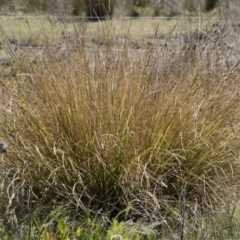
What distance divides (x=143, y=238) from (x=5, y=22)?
19.8ft

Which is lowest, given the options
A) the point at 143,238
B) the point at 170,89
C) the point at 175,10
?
the point at 175,10

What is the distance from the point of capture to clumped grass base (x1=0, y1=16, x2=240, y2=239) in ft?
10.2

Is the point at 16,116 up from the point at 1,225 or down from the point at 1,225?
up

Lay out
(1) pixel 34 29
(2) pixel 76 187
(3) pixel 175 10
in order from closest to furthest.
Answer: (2) pixel 76 187 < (1) pixel 34 29 < (3) pixel 175 10

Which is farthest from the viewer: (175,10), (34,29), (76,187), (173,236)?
(175,10)

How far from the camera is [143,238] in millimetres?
3020

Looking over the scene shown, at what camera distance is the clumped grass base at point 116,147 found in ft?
10.2

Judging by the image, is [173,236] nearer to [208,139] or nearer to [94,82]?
Result: [208,139]

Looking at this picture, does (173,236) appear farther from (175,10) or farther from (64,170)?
(175,10)

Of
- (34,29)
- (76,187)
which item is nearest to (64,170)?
Result: (76,187)

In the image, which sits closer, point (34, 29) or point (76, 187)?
point (76, 187)

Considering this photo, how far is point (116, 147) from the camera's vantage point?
10.2 feet

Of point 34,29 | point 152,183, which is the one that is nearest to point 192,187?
point 152,183

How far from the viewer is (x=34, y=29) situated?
27.6 feet
